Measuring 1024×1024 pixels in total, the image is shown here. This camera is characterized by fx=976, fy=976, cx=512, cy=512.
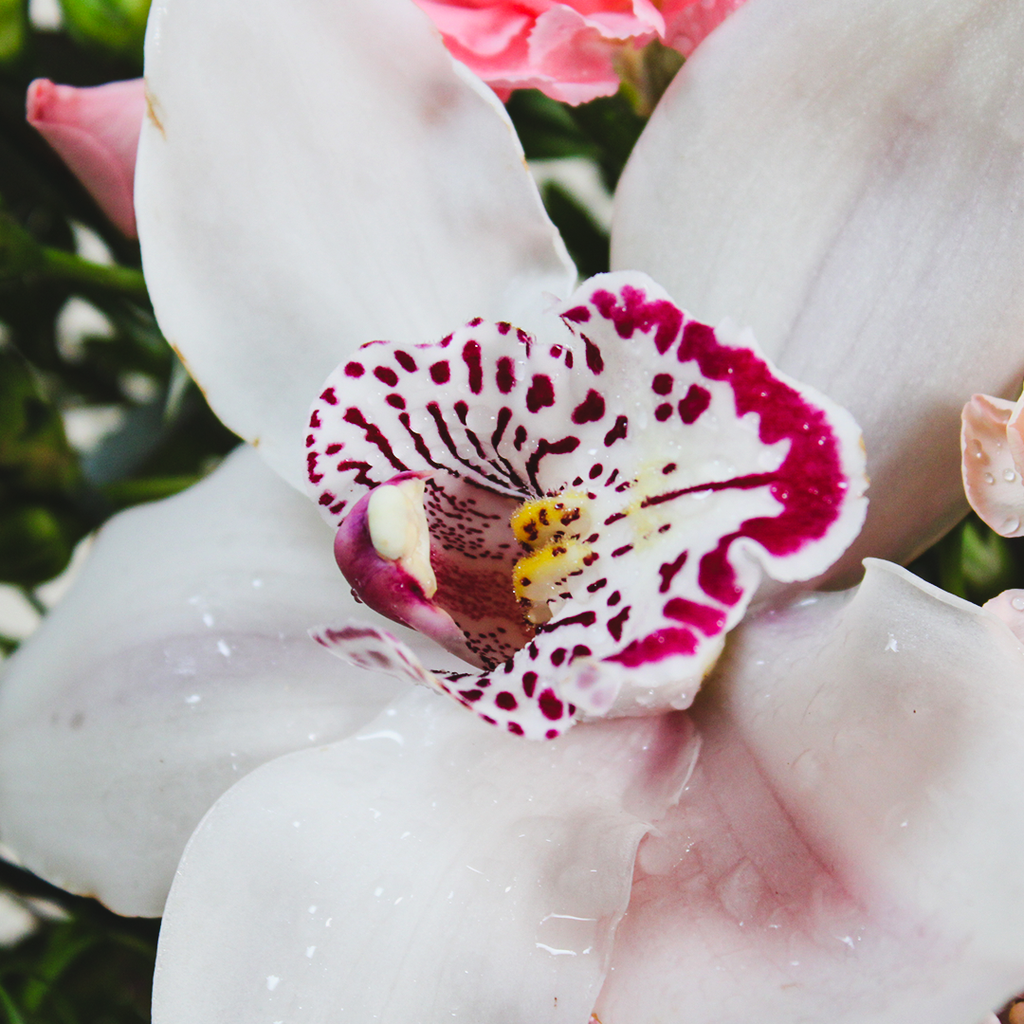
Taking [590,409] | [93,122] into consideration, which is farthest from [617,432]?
[93,122]

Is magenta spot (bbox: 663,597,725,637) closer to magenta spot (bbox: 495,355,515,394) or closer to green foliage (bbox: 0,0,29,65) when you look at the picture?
magenta spot (bbox: 495,355,515,394)

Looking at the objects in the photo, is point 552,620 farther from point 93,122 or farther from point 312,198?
point 93,122

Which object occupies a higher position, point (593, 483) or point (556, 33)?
point (556, 33)

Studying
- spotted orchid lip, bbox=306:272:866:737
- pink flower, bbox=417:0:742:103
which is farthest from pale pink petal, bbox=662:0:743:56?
spotted orchid lip, bbox=306:272:866:737

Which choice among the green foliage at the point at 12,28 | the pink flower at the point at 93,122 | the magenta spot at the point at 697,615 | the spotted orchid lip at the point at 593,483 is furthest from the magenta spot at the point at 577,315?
the green foliage at the point at 12,28

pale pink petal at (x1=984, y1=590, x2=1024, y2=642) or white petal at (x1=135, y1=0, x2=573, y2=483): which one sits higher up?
white petal at (x1=135, y1=0, x2=573, y2=483)
